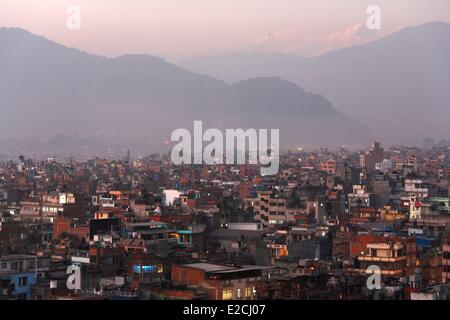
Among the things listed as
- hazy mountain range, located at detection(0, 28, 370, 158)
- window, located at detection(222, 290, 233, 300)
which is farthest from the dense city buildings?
hazy mountain range, located at detection(0, 28, 370, 158)

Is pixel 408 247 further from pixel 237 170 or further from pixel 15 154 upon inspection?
pixel 15 154

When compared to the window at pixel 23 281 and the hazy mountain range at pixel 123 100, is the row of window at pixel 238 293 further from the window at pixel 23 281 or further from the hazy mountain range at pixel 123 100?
the hazy mountain range at pixel 123 100

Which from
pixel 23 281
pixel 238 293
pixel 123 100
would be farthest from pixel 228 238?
pixel 123 100

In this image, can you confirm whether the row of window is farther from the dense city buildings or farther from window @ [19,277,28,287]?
window @ [19,277,28,287]

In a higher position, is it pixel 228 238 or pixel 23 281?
pixel 228 238

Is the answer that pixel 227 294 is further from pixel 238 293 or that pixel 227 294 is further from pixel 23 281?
pixel 23 281
